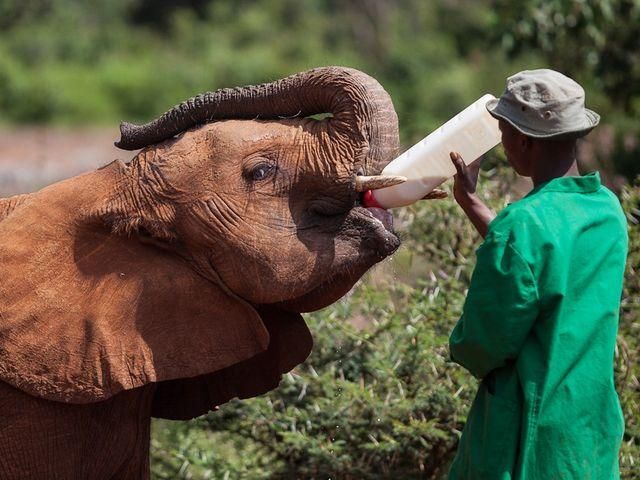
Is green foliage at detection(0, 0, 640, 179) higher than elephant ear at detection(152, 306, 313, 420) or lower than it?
lower

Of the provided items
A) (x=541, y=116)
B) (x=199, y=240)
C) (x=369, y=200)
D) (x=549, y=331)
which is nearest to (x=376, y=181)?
(x=369, y=200)

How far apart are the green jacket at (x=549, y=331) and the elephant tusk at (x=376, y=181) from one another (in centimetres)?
58

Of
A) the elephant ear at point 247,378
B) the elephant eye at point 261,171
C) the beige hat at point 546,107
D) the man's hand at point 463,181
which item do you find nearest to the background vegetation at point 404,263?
the elephant ear at point 247,378

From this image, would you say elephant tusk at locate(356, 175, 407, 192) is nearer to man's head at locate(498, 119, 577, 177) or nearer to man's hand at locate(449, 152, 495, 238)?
man's hand at locate(449, 152, 495, 238)

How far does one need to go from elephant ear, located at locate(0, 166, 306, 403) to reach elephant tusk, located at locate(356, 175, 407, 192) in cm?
50

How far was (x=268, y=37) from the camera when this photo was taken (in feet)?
98.5

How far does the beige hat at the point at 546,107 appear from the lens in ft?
11.3

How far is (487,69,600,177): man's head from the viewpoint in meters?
3.43

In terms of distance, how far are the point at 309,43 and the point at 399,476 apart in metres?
23.0

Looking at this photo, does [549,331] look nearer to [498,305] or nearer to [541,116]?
[498,305]

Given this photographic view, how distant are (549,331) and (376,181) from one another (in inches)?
31.1

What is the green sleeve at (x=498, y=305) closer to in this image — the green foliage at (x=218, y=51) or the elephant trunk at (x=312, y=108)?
the elephant trunk at (x=312, y=108)

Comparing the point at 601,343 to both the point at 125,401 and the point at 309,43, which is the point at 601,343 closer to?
the point at 125,401

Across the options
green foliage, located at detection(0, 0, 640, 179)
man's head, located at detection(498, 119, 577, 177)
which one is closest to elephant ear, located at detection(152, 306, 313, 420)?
man's head, located at detection(498, 119, 577, 177)
